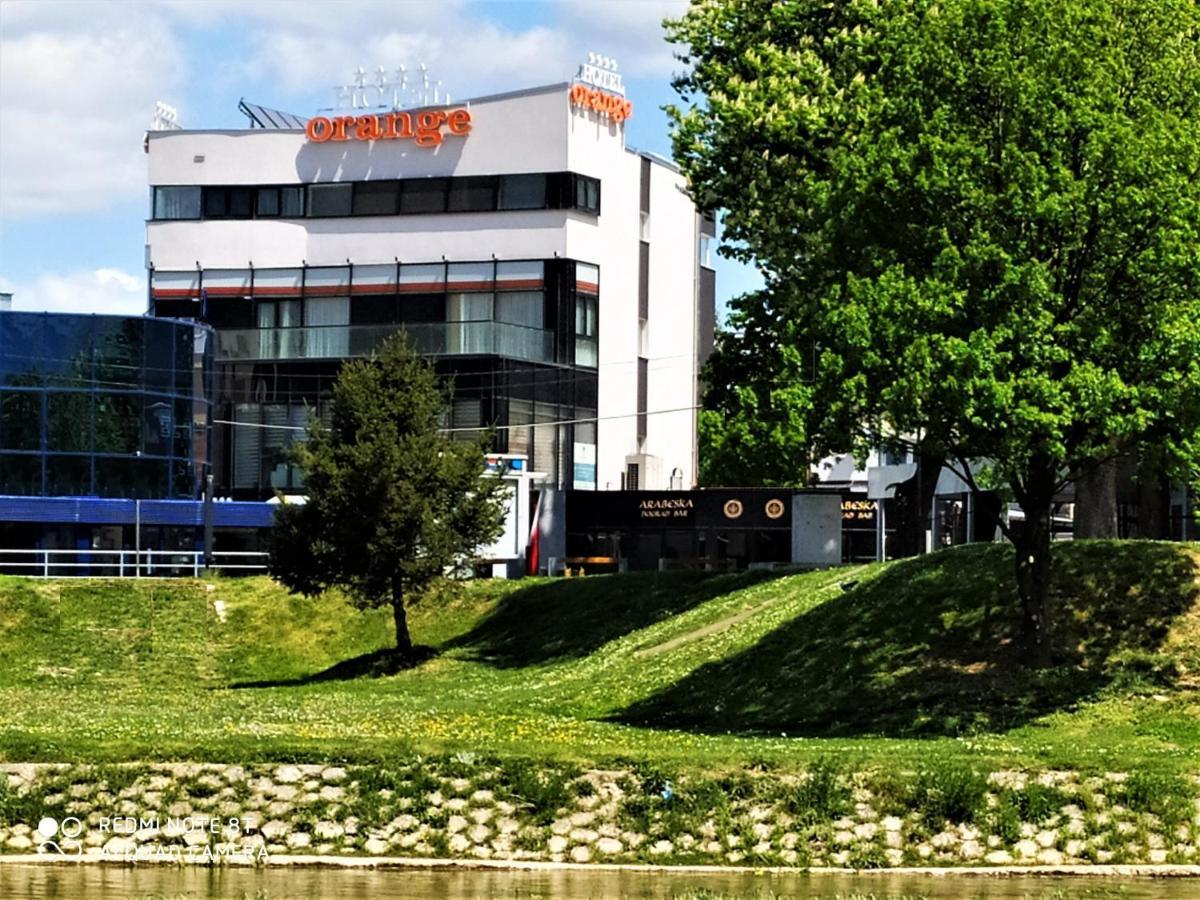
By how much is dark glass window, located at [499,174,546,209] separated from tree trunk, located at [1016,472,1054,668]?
5463cm

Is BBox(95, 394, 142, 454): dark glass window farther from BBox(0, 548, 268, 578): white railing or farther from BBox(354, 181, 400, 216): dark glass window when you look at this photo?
BBox(354, 181, 400, 216): dark glass window

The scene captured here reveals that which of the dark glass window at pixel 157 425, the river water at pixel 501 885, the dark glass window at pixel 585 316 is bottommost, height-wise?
the river water at pixel 501 885

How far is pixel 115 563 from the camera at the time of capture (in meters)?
67.4

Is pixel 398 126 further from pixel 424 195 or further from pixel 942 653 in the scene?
pixel 942 653

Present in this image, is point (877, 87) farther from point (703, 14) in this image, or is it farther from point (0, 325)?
point (0, 325)

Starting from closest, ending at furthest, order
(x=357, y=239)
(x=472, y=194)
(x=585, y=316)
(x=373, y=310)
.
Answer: (x=585, y=316) < (x=472, y=194) < (x=373, y=310) < (x=357, y=239)

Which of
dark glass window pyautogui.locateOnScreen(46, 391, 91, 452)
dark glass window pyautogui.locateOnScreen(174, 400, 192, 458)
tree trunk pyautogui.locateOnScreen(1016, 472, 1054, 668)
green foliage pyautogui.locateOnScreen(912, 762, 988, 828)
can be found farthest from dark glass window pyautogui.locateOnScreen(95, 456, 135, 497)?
green foliage pyautogui.locateOnScreen(912, 762, 988, 828)

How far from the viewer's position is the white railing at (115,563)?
66000 mm

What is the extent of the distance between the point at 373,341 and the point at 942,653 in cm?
5286

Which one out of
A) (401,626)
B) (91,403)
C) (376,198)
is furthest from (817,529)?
(376,198)

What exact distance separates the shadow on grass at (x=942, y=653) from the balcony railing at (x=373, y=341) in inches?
1740

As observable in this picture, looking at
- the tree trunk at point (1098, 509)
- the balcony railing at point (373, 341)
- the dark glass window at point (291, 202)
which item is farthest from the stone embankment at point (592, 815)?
the dark glass window at point (291, 202)

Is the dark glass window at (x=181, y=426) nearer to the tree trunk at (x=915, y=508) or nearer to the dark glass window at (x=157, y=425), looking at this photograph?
the dark glass window at (x=157, y=425)

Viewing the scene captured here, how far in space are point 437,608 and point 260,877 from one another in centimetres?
3988
